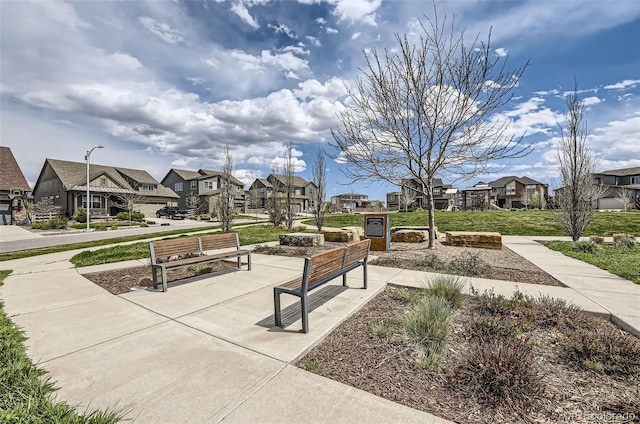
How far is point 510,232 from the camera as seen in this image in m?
18.1

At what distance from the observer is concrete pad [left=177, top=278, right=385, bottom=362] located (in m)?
3.32

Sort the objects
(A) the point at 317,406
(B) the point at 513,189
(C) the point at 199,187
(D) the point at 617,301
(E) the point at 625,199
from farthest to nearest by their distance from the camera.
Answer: (B) the point at 513,189
(C) the point at 199,187
(E) the point at 625,199
(D) the point at 617,301
(A) the point at 317,406

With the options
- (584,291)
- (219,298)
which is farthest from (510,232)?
(219,298)

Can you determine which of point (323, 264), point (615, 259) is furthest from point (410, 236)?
point (323, 264)

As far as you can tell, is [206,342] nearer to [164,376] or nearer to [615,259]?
[164,376]

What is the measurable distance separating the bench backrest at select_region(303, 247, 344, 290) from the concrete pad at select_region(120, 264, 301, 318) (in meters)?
1.86

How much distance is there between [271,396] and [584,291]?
20.3 feet

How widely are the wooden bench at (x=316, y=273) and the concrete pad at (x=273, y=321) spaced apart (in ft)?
0.64

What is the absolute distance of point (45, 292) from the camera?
18.1 ft

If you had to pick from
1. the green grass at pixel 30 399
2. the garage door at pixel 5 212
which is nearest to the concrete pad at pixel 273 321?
the green grass at pixel 30 399

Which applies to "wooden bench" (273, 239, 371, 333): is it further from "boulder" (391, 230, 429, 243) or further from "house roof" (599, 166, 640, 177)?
"house roof" (599, 166, 640, 177)

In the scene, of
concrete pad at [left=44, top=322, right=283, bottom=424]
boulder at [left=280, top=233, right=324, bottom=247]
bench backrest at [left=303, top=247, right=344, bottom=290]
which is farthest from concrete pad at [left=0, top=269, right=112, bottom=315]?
boulder at [left=280, top=233, right=324, bottom=247]

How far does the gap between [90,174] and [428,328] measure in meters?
45.9

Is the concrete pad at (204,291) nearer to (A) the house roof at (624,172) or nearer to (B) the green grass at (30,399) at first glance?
(B) the green grass at (30,399)
